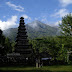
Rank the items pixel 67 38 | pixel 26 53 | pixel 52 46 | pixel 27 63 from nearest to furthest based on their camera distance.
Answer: pixel 52 46
pixel 67 38
pixel 27 63
pixel 26 53

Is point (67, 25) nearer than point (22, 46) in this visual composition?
Yes

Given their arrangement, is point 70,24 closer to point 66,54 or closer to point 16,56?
point 66,54

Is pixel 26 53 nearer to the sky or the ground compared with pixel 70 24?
nearer to the ground

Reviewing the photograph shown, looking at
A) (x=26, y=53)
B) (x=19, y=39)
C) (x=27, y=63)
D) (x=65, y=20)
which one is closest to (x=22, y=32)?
(x=19, y=39)

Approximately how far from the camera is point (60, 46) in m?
15.8

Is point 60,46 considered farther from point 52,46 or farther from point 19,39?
Result: point 19,39

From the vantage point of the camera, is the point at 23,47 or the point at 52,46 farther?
the point at 23,47

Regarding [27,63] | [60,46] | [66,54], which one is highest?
[60,46]

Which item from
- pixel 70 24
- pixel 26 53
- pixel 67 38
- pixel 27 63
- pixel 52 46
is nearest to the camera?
pixel 52 46

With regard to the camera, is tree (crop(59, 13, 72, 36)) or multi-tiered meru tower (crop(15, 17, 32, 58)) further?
multi-tiered meru tower (crop(15, 17, 32, 58))

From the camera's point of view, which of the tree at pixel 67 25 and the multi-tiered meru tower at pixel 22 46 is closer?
the tree at pixel 67 25

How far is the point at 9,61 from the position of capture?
94.8 ft

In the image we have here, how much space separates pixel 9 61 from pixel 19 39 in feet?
30.1

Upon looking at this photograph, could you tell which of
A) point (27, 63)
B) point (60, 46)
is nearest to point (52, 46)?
point (60, 46)
